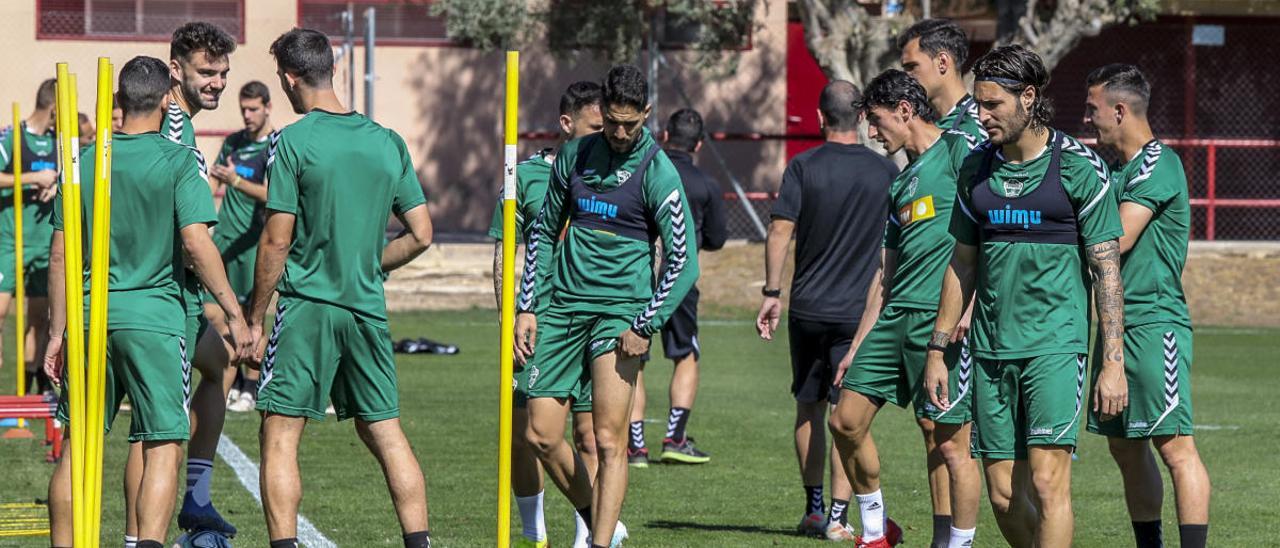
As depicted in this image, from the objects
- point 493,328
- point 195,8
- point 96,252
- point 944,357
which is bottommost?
point 493,328

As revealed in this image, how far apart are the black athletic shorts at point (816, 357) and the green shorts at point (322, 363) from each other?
2.70 meters

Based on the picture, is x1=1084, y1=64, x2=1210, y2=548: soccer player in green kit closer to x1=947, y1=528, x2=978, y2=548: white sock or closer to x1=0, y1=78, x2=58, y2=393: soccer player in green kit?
x1=947, y1=528, x2=978, y2=548: white sock

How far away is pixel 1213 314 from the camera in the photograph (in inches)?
892

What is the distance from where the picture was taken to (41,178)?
42.6ft

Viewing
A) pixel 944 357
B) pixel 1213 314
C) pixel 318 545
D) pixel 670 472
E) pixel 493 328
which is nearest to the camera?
pixel 944 357

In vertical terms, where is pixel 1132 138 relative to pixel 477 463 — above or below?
above

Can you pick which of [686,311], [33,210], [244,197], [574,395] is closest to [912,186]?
[574,395]

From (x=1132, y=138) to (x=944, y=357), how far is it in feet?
3.67

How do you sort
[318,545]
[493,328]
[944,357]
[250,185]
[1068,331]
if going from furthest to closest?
[493,328] < [250,185] < [318,545] < [944,357] < [1068,331]

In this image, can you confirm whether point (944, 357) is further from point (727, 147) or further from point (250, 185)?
point (727, 147)

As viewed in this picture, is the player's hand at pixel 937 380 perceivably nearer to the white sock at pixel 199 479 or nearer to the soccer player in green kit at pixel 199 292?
the soccer player in green kit at pixel 199 292

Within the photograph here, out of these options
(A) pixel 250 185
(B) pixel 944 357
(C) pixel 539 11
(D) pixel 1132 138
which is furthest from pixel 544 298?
(C) pixel 539 11

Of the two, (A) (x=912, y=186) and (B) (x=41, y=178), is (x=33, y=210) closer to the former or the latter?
(B) (x=41, y=178)

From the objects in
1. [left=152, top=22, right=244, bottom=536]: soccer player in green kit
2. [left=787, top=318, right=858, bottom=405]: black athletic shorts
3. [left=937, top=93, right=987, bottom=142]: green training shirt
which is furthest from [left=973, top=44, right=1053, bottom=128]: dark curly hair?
[left=152, top=22, right=244, bottom=536]: soccer player in green kit
